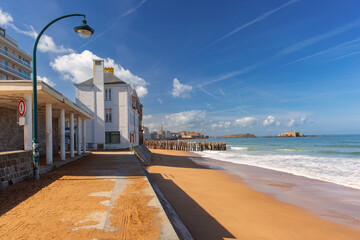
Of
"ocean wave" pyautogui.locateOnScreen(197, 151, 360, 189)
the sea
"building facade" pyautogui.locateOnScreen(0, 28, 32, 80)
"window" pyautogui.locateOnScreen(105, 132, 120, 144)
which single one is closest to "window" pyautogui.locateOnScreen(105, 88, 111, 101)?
"window" pyautogui.locateOnScreen(105, 132, 120, 144)

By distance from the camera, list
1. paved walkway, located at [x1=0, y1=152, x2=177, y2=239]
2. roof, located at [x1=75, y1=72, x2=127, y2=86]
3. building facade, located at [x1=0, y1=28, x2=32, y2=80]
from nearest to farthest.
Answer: paved walkway, located at [x1=0, y1=152, x2=177, y2=239] → roof, located at [x1=75, y1=72, x2=127, y2=86] → building facade, located at [x1=0, y1=28, x2=32, y2=80]

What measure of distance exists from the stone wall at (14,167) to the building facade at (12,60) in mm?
37136

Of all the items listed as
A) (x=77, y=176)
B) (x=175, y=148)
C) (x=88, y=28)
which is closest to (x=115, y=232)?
(x=77, y=176)

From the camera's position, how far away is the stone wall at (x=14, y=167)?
653 centimetres

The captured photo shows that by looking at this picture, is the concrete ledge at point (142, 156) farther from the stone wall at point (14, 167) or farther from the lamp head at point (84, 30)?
the lamp head at point (84, 30)

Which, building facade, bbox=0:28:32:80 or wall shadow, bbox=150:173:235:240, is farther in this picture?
building facade, bbox=0:28:32:80

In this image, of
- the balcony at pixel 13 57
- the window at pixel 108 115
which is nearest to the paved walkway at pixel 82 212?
the window at pixel 108 115

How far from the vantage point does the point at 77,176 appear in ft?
27.5

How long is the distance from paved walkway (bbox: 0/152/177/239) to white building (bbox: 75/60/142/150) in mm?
19487

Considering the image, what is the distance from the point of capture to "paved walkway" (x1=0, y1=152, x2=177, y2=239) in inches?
133

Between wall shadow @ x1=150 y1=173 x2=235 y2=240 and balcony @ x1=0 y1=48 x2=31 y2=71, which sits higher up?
balcony @ x1=0 y1=48 x2=31 y2=71

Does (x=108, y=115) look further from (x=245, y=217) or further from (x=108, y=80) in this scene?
(x=245, y=217)

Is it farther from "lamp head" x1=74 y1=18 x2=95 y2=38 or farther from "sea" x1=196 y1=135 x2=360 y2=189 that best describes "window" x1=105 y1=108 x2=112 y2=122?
"lamp head" x1=74 y1=18 x2=95 y2=38

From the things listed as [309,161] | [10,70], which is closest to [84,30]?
[309,161]
